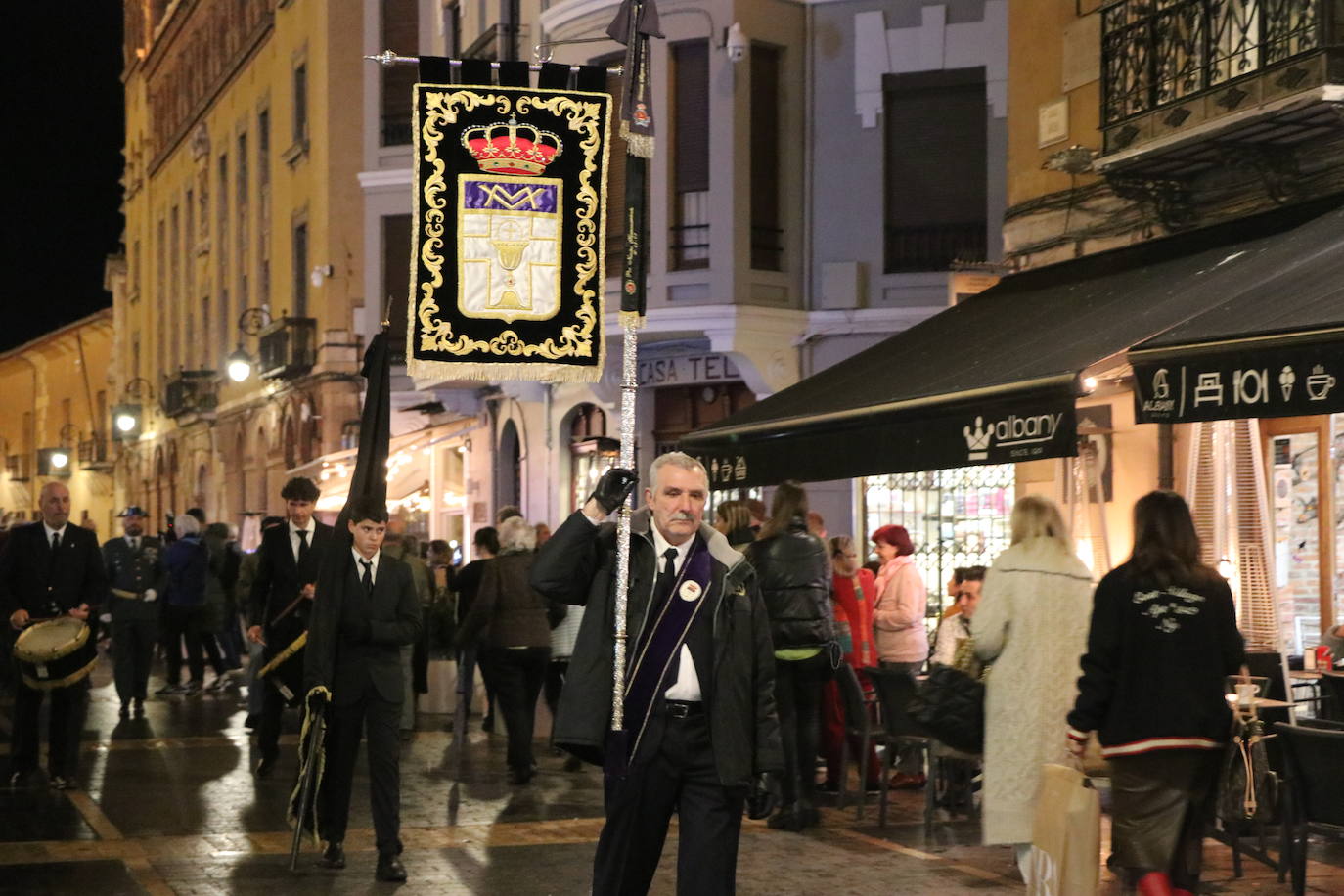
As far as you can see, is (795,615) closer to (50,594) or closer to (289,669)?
(289,669)

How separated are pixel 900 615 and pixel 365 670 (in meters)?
4.73

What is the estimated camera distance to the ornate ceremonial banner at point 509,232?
368 inches

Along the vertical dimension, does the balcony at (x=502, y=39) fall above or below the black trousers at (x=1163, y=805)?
above

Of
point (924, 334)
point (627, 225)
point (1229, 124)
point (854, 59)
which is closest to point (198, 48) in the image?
point (854, 59)

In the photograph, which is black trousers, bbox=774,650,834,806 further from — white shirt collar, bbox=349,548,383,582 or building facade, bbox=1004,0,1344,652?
white shirt collar, bbox=349,548,383,582

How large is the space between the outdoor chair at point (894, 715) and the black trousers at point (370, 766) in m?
3.09

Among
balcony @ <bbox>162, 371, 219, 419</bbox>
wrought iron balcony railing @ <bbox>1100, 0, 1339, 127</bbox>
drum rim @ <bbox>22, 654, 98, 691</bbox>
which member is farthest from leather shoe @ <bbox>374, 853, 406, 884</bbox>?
balcony @ <bbox>162, 371, 219, 419</bbox>

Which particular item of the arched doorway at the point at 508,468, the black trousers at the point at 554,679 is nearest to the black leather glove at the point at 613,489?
the black trousers at the point at 554,679

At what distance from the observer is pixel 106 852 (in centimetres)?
1027

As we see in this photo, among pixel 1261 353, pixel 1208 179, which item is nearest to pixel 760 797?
pixel 1261 353

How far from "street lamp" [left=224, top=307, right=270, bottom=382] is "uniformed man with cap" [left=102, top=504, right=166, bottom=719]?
16.0 m

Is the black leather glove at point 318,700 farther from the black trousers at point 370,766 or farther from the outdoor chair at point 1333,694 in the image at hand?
the outdoor chair at point 1333,694

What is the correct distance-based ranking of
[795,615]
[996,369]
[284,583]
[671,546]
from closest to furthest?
[671,546]
[795,615]
[996,369]
[284,583]

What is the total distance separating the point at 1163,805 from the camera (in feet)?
24.2
